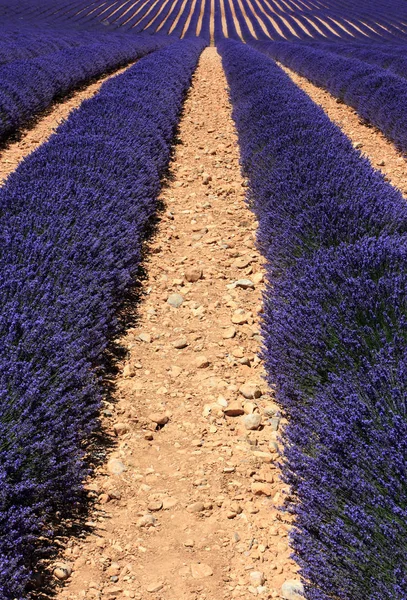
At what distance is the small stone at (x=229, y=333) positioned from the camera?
3.30 m

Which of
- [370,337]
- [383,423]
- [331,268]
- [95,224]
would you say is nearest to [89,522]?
[383,423]

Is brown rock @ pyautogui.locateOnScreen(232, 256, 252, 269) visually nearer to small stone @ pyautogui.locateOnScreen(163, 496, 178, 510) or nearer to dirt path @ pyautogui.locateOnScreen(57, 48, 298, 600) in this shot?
dirt path @ pyautogui.locateOnScreen(57, 48, 298, 600)

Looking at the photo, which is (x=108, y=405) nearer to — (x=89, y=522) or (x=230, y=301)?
(x=89, y=522)

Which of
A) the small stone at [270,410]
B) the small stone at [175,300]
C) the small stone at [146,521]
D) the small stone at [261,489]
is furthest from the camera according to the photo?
the small stone at [175,300]

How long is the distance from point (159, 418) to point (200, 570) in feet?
2.69

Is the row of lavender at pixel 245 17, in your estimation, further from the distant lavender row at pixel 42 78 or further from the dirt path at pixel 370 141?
the dirt path at pixel 370 141

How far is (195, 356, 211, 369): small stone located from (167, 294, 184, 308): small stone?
0.65 metres

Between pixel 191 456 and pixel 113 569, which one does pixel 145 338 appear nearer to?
pixel 191 456

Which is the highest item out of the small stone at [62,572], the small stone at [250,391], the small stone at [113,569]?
the small stone at [250,391]

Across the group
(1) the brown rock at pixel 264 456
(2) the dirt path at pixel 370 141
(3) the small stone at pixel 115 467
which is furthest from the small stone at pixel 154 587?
(2) the dirt path at pixel 370 141

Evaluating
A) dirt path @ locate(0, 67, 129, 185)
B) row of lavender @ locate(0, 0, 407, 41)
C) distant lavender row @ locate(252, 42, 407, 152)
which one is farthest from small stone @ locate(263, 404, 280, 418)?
row of lavender @ locate(0, 0, 407, 41)

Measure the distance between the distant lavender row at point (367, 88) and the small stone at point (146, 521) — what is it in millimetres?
6663

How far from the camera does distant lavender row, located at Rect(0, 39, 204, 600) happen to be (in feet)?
6.04

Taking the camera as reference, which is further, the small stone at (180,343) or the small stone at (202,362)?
the small stone at (180,343)
